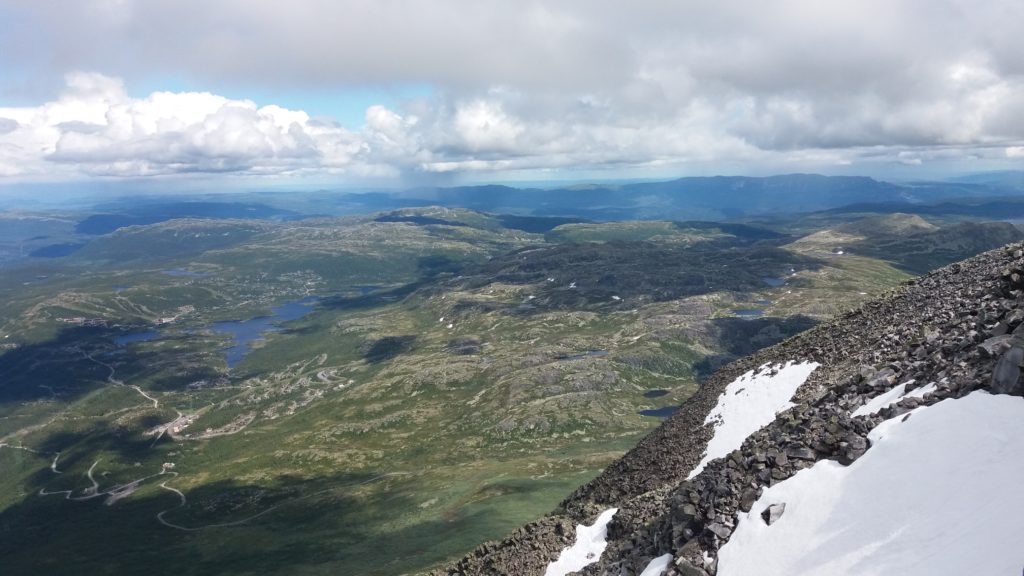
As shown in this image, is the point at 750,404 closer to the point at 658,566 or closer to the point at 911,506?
the point at 658,566

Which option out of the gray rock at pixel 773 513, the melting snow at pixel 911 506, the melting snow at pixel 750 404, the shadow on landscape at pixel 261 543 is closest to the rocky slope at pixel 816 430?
the gray rock at pixel 773 513

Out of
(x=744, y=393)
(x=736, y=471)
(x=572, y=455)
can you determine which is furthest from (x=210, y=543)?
(x=736, y=471)

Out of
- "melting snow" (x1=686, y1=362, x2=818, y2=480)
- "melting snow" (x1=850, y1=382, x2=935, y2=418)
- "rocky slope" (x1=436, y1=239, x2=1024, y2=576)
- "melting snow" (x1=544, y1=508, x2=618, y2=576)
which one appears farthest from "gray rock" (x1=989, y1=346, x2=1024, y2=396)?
"melting snow" (x1=544, y1=508, x2=618, y2=576)

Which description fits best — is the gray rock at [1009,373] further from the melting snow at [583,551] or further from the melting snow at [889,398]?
the melting snow at [583,551]

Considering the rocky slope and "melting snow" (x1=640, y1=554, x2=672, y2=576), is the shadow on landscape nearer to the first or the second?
the rocky slope

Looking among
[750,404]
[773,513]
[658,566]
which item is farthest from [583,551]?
[750,404]

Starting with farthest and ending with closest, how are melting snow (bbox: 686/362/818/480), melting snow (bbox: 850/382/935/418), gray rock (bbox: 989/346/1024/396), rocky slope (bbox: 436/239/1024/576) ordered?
melting snow (bbox: 686/362/818/480), melting snow (bbox: 850/382/935/418), rocky slope (bbox: 436/239/1024/576), gray rock (bbox: 989/346/1024/396)
